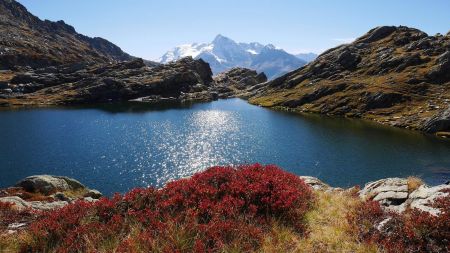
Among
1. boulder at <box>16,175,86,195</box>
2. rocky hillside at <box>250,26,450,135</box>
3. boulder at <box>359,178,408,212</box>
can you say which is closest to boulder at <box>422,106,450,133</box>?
rocky hillside at <box>250,26,450,135</box>

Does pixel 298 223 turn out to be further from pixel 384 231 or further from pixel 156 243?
pixel 156 243

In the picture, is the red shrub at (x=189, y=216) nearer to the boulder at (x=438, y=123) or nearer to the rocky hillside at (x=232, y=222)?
the rocky hillside at (x=232, y=222)

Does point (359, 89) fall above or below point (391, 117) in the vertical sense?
above

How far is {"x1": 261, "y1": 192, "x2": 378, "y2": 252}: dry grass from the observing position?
39.1 ft

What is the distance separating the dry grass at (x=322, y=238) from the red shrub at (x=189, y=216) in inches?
20.0

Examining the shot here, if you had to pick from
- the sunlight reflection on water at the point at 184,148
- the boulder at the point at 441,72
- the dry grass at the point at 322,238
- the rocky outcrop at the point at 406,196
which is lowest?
the sunlight reflection on water at the point at 184,148

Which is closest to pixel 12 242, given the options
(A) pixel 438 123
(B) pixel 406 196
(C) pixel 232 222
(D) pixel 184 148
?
(C) pixel 232 222

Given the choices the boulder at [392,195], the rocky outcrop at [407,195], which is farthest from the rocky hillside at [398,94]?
the boulder at [392,195]

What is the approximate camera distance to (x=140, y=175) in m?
67.3

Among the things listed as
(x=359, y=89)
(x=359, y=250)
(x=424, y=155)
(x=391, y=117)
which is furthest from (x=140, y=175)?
(x=359, y=89)

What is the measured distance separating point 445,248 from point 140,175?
61.4 m

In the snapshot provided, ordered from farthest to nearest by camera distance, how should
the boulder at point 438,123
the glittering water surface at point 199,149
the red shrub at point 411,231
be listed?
the boulder at point 438,123
the glittering water surface at point 199,149
the red shrub at point 411,231

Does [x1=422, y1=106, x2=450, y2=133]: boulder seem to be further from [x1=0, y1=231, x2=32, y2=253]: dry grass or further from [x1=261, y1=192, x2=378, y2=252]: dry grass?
[x1=0, y1=231, x2=32, y2=253]: dry grass

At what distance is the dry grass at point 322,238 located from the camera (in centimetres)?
1192
